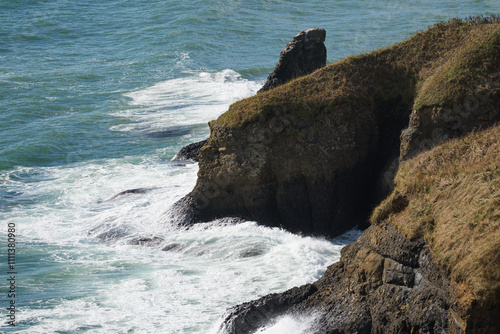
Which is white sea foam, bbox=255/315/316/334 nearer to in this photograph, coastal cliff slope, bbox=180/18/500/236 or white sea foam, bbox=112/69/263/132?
coastal cliff slope, bbox=180/18/500/236

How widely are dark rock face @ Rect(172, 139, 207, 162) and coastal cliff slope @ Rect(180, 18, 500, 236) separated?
298 inches

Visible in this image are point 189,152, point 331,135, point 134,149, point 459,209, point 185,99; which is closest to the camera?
point 459,209

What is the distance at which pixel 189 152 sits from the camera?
2500 cm

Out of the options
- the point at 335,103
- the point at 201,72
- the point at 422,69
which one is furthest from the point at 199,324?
the point at 201,72

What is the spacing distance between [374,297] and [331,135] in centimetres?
632

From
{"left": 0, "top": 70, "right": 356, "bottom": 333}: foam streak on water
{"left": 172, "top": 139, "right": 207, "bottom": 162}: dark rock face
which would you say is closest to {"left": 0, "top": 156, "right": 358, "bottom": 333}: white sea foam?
{"left": 0, "top": 70, "right": 356, "bottom": 333}: foam streak on water

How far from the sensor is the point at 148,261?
16.3 metres

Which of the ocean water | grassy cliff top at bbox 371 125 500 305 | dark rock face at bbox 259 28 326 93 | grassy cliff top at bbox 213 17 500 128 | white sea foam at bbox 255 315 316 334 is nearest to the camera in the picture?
grassy cliff top at bbox 371 125 500 305

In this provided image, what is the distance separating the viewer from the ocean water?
14.1 metres

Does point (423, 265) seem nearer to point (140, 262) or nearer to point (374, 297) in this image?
point (374, 297)

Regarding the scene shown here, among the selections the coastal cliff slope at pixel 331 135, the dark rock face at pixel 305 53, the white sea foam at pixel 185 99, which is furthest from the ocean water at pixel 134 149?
the dark rock face at pixel 305 53

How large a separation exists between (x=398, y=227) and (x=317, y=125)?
19.1 feet

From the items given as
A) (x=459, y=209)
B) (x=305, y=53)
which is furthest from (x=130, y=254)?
(x=305, y=53)

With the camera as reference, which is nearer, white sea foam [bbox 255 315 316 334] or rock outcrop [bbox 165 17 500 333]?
rock outcrop [bbox 165 17 500 333]
